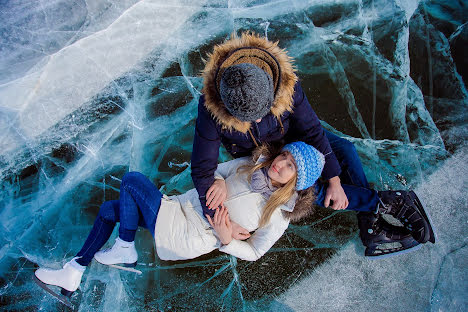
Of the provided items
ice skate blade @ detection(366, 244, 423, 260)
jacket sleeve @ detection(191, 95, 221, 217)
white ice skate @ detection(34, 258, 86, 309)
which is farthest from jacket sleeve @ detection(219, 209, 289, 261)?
white ice skate @ detection(34, 258, 86, 309)

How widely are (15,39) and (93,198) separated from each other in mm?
1312

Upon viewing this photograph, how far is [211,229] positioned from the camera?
177 cm

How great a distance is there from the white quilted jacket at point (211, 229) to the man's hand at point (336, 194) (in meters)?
0.30

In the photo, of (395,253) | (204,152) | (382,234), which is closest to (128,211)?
(204,152)

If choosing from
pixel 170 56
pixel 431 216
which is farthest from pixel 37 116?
pixel 431 216

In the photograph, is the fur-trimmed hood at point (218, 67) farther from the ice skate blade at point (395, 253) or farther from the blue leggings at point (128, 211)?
the ice skate blade at point (395, 253)

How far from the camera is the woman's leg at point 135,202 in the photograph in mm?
1736

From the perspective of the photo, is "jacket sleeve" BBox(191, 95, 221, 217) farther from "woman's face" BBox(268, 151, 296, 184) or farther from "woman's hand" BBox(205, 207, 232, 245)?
"woman's face" BBox(268, 151, 296, 184)

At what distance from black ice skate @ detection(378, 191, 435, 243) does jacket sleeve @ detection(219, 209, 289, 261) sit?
63cm

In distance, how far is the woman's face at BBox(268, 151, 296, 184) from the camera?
1505 millimetres

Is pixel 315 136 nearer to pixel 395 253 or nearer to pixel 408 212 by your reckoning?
pixel 408 212

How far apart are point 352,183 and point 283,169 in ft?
2.20

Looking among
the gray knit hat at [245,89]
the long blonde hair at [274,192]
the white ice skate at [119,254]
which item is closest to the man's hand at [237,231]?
the long blonde hair at [274,192]

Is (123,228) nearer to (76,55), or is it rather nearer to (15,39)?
(76,55)
